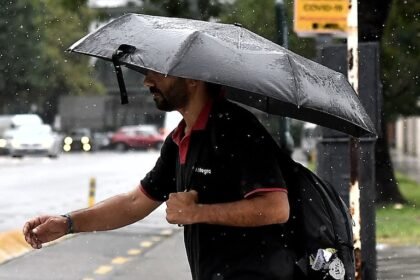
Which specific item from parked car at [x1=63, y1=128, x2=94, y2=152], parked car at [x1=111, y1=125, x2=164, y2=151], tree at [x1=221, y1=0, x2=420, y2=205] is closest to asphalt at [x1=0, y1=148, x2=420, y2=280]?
tree at [x1=221, y1=0, x2=420, y2=205]

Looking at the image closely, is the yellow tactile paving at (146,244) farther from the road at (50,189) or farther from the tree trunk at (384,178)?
the tree trunk at (384,178)

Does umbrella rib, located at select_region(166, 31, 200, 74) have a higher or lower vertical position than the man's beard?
higher

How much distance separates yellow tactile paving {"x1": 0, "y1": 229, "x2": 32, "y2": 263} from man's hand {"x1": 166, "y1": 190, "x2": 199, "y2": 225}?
700cm

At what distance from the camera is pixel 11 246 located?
10.4 meters

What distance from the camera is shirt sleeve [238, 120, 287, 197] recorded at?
2986 millimetres

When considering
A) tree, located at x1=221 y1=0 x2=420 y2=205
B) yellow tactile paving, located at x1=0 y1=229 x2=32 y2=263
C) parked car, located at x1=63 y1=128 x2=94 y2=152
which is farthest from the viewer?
parked car, located at x1=63 y1=128 x2=94 y2=152

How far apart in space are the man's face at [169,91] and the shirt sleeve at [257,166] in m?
0.30

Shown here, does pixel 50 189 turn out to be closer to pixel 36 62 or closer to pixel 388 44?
pixel 388 44

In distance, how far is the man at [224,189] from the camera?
2.98m

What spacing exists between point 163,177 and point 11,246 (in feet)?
23.8

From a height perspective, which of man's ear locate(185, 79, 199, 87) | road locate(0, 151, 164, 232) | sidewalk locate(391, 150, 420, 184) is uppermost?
man's ear locate(185, 79, 199, 87)

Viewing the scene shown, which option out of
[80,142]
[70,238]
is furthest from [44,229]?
[80,142]

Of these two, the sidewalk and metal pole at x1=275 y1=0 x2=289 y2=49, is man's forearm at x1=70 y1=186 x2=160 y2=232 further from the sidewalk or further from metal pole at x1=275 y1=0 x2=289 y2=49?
the sidewalk

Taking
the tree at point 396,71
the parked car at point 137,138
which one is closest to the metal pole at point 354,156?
the tree at point 396,71
